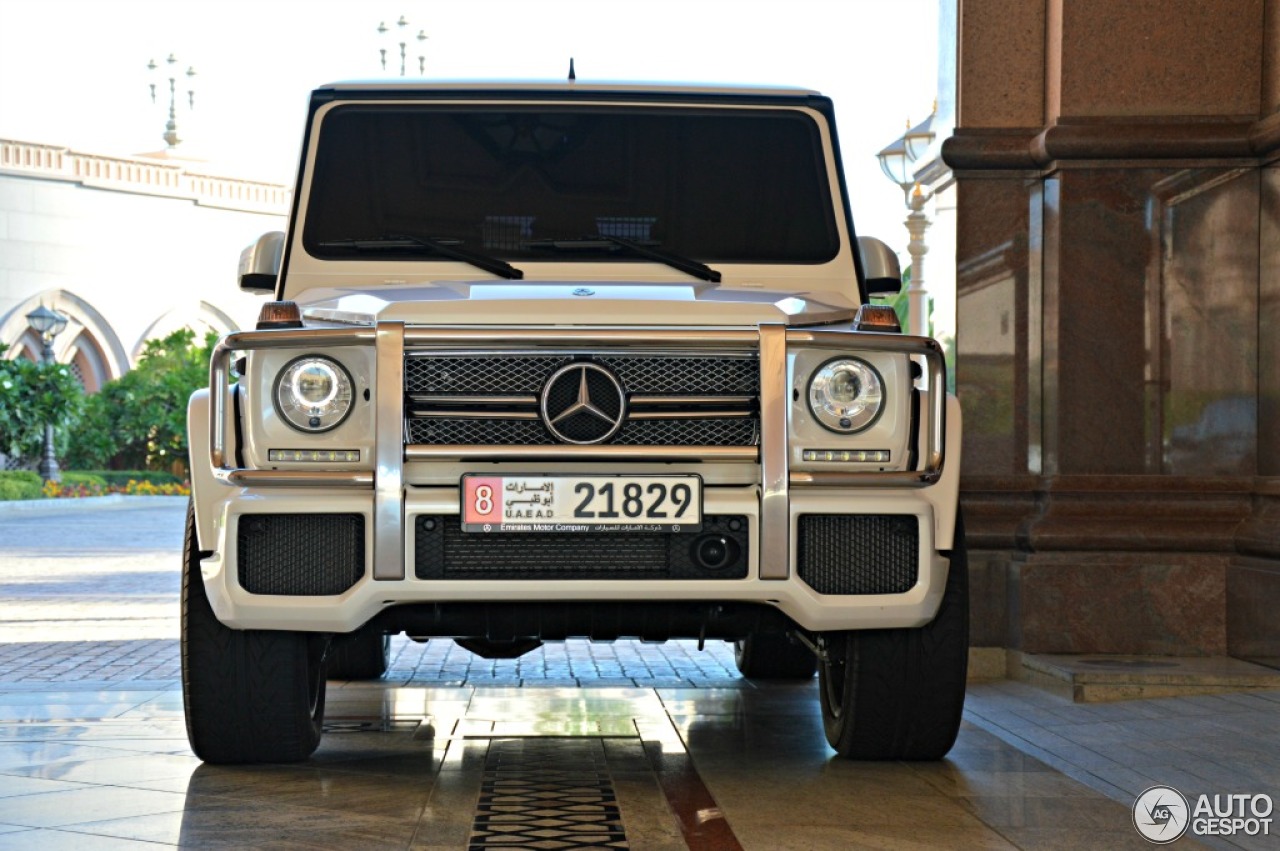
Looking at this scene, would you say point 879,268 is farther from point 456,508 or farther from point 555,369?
point 456,508

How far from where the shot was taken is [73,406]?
3891 cm

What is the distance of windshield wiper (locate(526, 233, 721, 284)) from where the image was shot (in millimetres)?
5910

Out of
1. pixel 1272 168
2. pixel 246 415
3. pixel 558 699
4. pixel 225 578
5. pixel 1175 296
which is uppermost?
pixel 1272 168

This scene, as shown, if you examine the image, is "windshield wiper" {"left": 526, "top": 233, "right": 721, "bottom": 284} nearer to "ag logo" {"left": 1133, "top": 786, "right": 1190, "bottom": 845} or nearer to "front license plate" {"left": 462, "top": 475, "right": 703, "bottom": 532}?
"front license plate" {"left": 462, "top": 475, "right": 703, "bottom": 532}

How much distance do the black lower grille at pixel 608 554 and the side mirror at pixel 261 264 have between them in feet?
5.17

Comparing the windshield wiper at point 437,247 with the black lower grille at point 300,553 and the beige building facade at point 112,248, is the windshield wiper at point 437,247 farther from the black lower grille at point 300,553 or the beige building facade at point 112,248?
the beige building facade at point 112,248

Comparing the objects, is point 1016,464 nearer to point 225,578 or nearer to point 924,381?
point 924,381

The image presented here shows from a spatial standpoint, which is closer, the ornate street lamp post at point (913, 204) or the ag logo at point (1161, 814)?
the ag logo at point (1161, 814)

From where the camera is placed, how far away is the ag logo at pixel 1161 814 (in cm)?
471

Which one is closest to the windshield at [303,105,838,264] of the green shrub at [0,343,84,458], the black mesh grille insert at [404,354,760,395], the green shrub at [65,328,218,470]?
the black mesh grille insert at [404,354,760,395]

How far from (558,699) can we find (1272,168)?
4.20 m

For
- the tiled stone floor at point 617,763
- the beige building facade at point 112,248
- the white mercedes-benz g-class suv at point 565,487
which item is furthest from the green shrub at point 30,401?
the white mercedes-benz g-class suv at point 565,487

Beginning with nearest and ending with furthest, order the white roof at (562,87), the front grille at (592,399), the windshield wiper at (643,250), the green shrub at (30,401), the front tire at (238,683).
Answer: the front grille at (592,399) → the front tire at (238,683) → the windshield wiper at (643,250) → the white roof at (562,87) → the green shrub at (30,401)

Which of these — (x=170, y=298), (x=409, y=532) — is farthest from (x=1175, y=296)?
(x=170, y=298)
